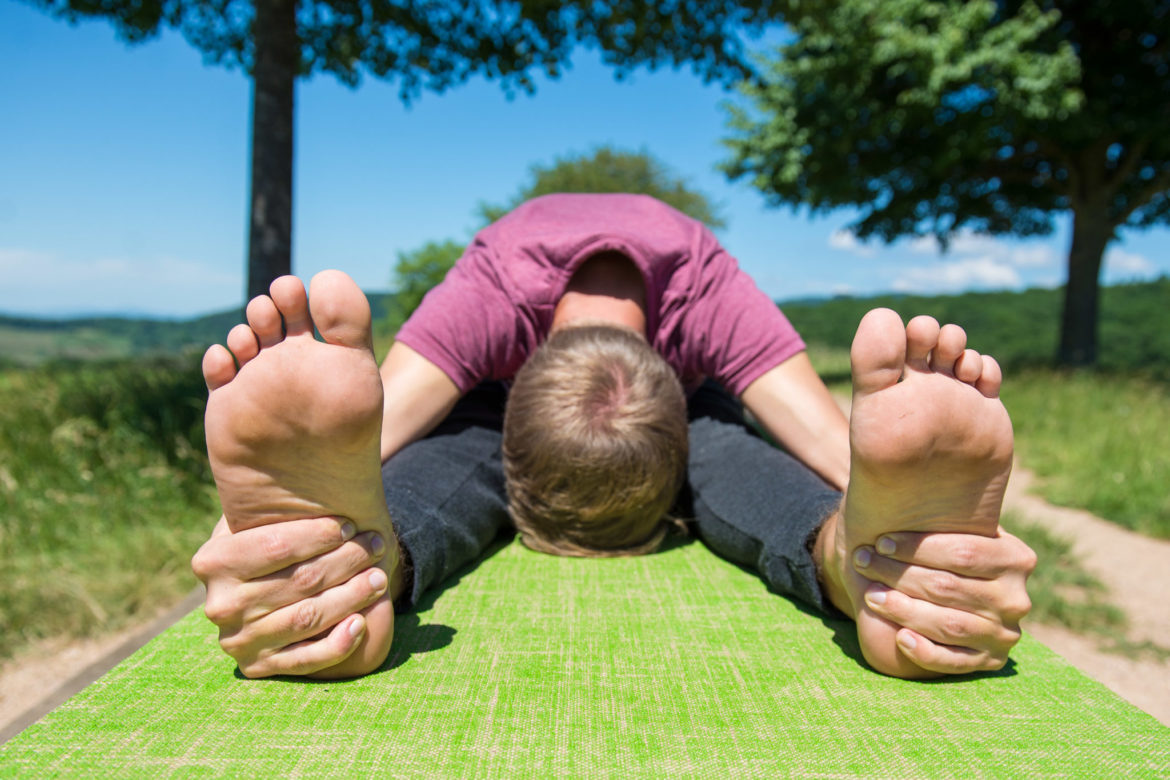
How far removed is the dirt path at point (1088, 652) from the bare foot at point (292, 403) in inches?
52.3

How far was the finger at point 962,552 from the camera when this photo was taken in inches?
40.5

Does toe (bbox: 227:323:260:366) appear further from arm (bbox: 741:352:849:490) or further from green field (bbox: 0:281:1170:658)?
green field (bbox: 0:281:1170:658)

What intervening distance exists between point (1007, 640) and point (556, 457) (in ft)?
2.64

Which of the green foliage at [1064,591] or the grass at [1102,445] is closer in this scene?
the green foliage at [1064,591]

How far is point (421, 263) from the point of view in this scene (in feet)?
59.6

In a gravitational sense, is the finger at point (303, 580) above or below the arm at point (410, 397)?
→ below

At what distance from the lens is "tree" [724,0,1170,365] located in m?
7.01

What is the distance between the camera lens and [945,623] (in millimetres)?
1042

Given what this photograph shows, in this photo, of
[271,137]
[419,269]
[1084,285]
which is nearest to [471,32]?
[271,137]

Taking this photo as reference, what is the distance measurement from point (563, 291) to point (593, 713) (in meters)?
1.21

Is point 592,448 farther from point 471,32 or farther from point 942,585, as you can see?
point 471,32

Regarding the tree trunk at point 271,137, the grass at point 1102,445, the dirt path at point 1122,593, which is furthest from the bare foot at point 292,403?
the grass at point 1102,445

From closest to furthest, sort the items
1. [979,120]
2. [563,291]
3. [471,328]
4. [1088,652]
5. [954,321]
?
[471,328]
[563,291]
[1088,652]
[979,120]
[954,321]

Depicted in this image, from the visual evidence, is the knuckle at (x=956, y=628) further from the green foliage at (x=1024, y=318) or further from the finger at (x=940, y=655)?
the green foliage at (x=1024, y=318)
